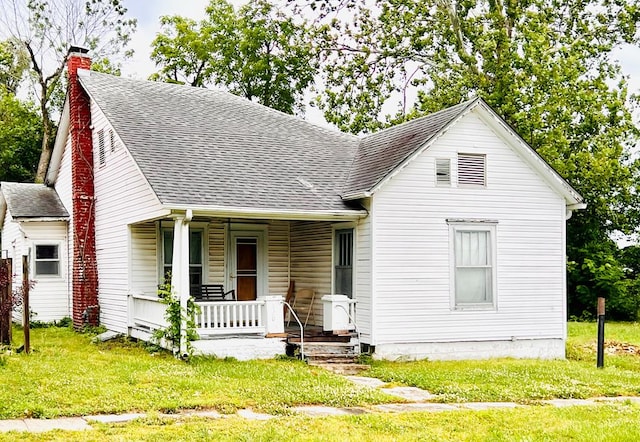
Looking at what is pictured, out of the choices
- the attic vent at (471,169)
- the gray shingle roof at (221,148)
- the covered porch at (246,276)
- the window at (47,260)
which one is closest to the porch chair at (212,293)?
the covered porch at (246,276)

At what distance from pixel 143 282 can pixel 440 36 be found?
19227 mm

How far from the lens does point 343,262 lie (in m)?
17.6

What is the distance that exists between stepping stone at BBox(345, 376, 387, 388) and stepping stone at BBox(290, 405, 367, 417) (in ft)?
7.36

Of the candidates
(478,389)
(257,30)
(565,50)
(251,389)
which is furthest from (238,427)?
(257,30)

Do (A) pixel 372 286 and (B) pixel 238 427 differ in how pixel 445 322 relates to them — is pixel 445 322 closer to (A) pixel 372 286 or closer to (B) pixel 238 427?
(A) pixel 372 286

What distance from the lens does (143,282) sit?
59.1ft

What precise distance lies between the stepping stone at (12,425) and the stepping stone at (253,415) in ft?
8.40

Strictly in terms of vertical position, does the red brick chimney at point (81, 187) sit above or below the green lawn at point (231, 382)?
above

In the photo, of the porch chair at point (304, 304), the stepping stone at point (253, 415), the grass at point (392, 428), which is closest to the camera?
the grass at point (392, 428)

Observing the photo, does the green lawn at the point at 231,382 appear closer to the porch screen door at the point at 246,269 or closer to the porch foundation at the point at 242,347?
the porch foundation at the point at 242,347

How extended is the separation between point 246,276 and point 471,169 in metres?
5.85

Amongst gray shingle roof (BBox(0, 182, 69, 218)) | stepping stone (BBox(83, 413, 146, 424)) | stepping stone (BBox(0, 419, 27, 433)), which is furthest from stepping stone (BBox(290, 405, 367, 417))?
gray shingle roof (BBox(0, 182, 69, 218))

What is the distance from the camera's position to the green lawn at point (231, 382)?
412 inches

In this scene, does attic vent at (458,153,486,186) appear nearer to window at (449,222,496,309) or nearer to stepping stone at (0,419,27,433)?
window at (449,222,496,309)
